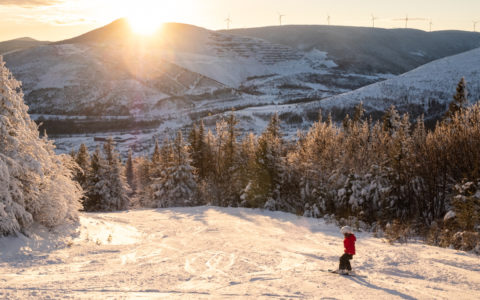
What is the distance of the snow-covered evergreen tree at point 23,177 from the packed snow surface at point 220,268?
31.8 inches

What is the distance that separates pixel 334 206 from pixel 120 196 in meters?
27.1

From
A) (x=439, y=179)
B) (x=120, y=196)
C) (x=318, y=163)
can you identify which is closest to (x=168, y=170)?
(x=120, y=196)

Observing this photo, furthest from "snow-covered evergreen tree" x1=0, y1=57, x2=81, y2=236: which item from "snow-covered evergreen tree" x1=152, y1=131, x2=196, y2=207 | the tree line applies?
"snow-covered evergreen tree" x1=152, y1=131, x2=196, y2=207

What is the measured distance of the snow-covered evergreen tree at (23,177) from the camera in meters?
13.4

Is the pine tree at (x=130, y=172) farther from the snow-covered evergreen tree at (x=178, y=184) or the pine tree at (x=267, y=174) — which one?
the pine tree at (x=267, y=174)

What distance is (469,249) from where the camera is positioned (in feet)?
45.0

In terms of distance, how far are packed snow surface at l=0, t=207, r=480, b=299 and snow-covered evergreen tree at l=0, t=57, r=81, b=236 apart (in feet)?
2.65

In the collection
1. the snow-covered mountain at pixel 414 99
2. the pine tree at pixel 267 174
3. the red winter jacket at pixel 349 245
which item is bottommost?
the pine tree at pixel 267 174

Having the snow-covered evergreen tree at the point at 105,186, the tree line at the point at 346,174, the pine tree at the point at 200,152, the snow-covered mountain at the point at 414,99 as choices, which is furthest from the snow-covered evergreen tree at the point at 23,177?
the snow-covered mountain at the point at 414,99

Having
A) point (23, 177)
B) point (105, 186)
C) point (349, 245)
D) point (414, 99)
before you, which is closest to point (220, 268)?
point (349, 245)

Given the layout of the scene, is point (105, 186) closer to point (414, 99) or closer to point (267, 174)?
point (267, 174)

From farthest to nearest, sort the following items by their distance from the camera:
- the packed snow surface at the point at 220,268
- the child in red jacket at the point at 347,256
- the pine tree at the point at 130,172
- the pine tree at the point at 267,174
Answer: the pine tree at the point at 130,172
the pine tree at the point at 267,174
the child in red jacket at the point at 347,256
the packed snow surface at the point at 220,268

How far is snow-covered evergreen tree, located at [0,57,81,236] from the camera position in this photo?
43.9 feet

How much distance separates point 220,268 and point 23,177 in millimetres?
8554
